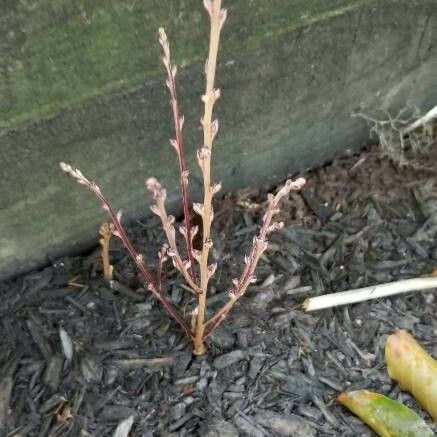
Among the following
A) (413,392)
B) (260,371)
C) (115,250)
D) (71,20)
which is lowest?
(413,392)

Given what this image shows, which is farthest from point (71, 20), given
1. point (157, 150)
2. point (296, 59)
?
point (296, 59)

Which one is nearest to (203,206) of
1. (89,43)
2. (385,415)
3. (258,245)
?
(258,245)

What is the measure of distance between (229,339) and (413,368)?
44 cm

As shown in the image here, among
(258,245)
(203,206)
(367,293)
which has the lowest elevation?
(367,293)

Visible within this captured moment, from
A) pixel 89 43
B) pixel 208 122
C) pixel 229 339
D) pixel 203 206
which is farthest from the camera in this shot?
pixel 229 339

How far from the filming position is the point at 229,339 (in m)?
1.50

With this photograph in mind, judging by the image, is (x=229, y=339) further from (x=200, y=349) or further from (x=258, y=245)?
(x=258, y=245)

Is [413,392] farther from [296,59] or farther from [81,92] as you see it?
[81,92]

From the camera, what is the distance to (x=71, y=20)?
1.21 meters

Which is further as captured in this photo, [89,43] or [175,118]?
[89,43]

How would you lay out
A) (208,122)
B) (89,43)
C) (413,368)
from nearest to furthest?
(208,122) → (89,43) → (413,368)

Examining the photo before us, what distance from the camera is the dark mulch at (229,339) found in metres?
1.38

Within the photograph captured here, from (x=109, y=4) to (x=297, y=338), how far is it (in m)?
0.90

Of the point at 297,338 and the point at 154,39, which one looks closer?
the point at 154,39
